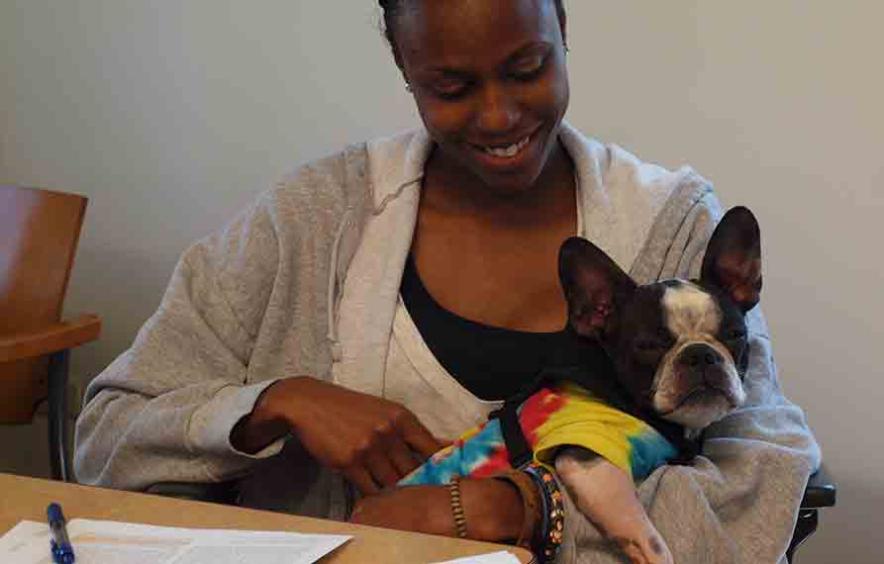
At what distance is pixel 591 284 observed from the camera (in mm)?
1182

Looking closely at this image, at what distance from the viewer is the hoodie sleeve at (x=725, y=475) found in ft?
3.45

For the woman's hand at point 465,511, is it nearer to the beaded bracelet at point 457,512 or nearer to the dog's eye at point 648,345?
the beaded bracelet at point 457,512

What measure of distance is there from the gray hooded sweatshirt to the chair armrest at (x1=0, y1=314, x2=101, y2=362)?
25.3 inches

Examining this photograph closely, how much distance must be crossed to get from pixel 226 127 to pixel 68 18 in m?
0.49

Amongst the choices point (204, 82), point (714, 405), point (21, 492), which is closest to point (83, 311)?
point (204, 82)

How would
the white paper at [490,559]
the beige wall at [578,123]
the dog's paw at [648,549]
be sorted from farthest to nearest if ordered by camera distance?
1. the beige wall at [578,123]
2. the dog's paw at [648,549]
3. the white paper at [490,559]

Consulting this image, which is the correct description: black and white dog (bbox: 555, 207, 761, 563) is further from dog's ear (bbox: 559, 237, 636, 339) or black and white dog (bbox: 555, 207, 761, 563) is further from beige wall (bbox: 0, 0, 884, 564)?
beige wall (bbox: 0, 0, 884, 564)

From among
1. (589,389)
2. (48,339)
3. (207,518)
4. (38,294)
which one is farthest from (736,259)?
(38,294)

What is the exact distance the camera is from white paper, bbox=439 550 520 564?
83 cm

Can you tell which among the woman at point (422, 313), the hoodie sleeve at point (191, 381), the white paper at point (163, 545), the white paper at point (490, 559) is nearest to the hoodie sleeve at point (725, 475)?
the woman at point (422, 313)

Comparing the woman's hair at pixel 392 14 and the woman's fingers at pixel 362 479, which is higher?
the woman's hair at pixel 392 14

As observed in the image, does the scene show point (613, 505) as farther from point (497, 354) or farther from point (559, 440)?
point (497, 354)

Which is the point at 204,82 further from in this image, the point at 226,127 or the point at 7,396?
the point at 7,396

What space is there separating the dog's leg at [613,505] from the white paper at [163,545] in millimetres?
277
